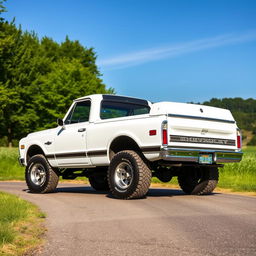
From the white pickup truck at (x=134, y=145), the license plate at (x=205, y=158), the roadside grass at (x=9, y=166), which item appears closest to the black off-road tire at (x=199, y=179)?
the white pickup truck at (x=134, y=145)

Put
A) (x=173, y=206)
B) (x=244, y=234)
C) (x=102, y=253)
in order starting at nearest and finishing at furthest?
(x=102, y=253)
(x=244, y=234)
(x=173, y=206)

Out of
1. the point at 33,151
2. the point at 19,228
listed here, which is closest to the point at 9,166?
the point at 33,151

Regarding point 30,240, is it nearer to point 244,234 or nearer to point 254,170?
point 244,234

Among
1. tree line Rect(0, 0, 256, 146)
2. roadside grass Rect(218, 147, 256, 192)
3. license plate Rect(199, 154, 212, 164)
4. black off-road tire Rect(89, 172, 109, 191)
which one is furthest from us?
tree line Rect(0, 0, 256, 146)

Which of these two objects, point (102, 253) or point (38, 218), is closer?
point (102, 253)

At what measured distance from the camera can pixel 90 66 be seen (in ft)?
203

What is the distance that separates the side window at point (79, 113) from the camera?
424 inches

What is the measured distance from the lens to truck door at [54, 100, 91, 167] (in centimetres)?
1057

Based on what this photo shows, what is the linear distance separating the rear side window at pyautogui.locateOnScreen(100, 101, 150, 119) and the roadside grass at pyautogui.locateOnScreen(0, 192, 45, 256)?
122 inches

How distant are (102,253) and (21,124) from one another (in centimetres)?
4673

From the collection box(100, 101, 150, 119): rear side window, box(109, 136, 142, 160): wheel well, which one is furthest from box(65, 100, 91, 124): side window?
box(109, 136, 142, 160): wheel well

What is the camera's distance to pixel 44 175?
11.6 meters

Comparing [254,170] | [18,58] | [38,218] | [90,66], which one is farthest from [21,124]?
[38,218]

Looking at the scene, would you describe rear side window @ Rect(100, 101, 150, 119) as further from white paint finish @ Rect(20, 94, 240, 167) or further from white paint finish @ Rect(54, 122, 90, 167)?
white paint finish @ Rect(54, 122, 90, 167)
